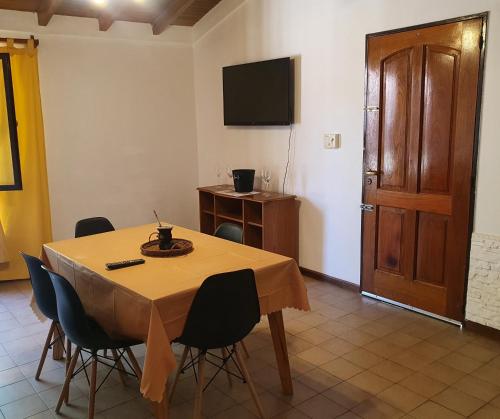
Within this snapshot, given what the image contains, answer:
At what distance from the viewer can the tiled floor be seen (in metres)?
2.49

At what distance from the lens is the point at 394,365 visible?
2.92 m

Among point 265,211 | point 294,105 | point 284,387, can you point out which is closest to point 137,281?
point 284,387

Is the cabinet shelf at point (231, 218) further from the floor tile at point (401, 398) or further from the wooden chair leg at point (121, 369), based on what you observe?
the floor tile at point (401, 398)

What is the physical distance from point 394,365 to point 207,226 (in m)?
2.76

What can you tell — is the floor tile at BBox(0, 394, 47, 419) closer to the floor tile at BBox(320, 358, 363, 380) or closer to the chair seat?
the chair seat

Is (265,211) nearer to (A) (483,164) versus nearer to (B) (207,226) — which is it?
(B) (207,226)

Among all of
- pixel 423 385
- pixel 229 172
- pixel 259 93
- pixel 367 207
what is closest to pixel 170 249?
pixel 423 385

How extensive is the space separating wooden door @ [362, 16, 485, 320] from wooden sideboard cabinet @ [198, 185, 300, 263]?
2.67 ft

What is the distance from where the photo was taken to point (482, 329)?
3.26 meters

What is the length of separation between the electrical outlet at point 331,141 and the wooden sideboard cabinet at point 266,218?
24.3 inches

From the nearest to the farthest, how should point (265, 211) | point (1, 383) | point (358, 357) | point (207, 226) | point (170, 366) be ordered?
point (170, 366)
point (1, 383)
point (358, 357)
point (265, 211)
point (207, 226)

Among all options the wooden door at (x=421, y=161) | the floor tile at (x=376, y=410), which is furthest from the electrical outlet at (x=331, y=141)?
the floor tile at (x=376, y=410)

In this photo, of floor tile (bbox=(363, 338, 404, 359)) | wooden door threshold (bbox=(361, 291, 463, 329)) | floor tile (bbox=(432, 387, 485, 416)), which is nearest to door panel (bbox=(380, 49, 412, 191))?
wooden door threshold (bbox=(361, 291, 463, 329))

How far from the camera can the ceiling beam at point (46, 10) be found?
4.20 metres
